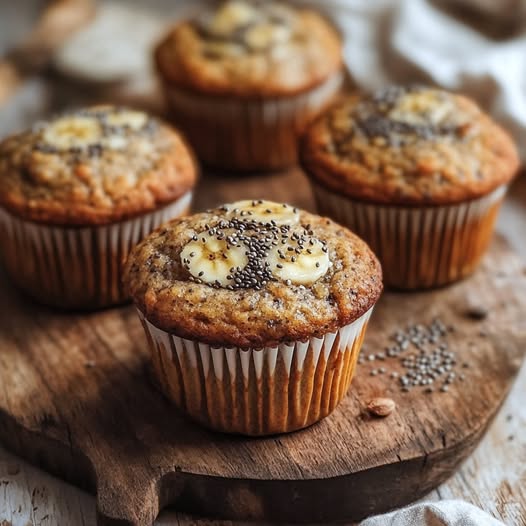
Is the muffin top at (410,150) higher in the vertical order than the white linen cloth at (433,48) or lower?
higher

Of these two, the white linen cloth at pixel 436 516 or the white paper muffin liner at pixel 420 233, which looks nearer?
the white linen cloth at pixel 436 516

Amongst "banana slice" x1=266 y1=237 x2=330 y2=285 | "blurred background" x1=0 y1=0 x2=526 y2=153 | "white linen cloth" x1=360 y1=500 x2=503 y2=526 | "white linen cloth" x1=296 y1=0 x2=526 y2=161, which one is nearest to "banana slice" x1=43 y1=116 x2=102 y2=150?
"banana slice" x1=266 y1=237 x2=330 y2=285

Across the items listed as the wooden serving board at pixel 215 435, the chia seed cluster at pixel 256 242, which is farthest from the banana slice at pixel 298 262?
the wooden serving board at pixel 215 435

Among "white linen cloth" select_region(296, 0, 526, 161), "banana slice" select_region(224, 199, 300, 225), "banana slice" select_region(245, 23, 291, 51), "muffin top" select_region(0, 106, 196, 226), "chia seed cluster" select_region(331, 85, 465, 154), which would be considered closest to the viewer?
"banana slice" select_region(224, 199, 300, 225)

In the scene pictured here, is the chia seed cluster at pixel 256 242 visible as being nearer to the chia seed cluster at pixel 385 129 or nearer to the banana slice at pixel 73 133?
the chia seed cluster at pixel 385 129

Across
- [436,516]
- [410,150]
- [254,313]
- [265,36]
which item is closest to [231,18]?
[265,36]

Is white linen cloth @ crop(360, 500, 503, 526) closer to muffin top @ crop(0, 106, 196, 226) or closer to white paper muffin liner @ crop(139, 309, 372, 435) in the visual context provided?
white paper muffin liner @ crop(139, 309, 372, 435)

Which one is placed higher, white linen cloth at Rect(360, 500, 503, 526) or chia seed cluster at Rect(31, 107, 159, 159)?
chia seed cluster at Rect(31, 107, 159, 159)

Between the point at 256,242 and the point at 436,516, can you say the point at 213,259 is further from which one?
the point at 436,516

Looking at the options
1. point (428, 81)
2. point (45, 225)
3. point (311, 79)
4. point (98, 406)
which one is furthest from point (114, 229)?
point (428, 81)
